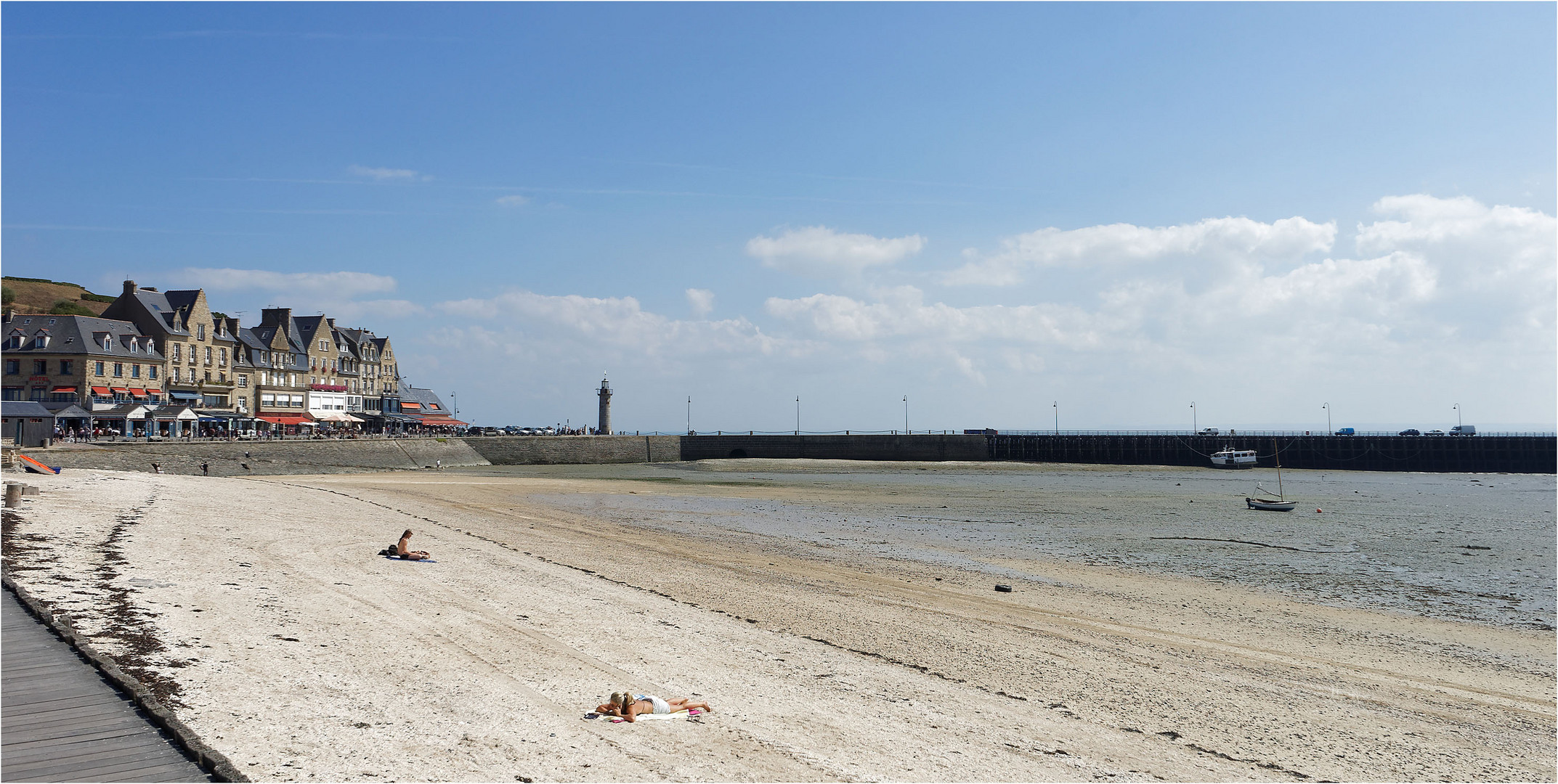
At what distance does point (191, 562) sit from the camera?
629 inches

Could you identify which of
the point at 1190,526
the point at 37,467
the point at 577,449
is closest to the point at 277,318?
the point at 577,449

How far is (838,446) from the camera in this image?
338ft

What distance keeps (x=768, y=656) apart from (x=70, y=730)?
8364 mm

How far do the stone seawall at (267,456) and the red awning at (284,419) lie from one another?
10.9 meters

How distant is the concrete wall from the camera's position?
100375mm

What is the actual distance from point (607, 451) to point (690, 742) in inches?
3403

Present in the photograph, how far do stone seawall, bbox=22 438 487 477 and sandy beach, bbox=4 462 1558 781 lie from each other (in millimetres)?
27343

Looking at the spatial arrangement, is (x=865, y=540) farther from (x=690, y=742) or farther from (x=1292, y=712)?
(x=690, y=742)

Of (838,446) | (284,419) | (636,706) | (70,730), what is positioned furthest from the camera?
(838,446)

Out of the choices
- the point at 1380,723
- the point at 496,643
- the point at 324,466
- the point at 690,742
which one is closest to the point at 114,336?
the point at 324,466

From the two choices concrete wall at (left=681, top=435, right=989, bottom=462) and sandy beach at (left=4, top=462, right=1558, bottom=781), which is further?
concrete wall at (left=681, top=435, right=989, bottom=462)

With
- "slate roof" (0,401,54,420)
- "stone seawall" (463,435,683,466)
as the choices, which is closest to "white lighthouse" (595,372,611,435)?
"stone seawall" (463,435,683,466)

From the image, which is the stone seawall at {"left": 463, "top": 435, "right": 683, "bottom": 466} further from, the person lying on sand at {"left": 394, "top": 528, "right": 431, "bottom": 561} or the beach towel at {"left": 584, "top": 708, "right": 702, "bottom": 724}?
the beach towel at {"left": 584, "top": 708, "right": 702, "bottom": 724}

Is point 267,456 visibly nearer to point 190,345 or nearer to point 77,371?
point 77,371
